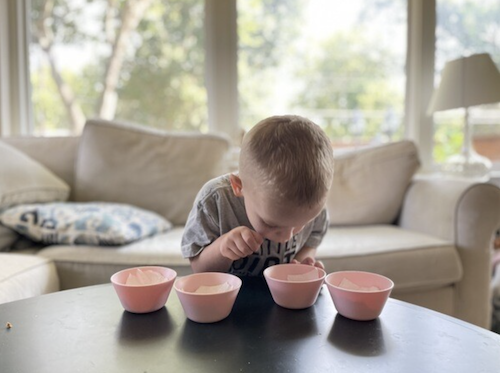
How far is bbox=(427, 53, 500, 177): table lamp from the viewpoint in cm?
221

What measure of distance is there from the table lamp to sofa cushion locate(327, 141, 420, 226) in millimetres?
399

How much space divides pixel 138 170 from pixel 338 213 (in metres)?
0.95

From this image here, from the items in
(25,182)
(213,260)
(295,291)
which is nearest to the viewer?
(295,291)

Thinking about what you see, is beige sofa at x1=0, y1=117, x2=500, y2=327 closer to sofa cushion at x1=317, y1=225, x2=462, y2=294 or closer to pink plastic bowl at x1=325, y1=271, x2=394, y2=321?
sofa cushion at x1=317, y1=225, x2=462, y2=294

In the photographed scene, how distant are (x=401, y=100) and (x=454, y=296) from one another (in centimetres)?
151

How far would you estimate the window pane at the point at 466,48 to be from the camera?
280 centimetres

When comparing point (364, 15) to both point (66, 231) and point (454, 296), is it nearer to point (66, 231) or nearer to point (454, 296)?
point (454, 296)

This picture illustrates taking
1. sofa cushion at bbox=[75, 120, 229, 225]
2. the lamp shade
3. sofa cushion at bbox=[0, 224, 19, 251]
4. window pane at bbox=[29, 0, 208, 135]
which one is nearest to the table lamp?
the lamp shade

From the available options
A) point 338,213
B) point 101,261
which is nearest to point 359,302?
point 101,261

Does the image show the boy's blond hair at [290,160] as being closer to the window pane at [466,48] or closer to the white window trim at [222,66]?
the white window trim at [222,66]

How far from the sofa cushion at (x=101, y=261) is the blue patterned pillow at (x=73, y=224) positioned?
0.05m

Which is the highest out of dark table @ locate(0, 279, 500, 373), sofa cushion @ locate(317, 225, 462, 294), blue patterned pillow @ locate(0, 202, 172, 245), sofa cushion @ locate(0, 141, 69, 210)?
sofa cushion @ locate(0, 141, 69, 210)

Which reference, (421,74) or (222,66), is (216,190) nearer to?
(222,66)

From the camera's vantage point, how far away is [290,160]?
2.20 feet
